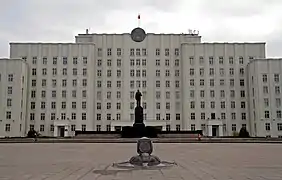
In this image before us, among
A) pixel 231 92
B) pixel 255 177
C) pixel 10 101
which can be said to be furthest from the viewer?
pixel 231 92

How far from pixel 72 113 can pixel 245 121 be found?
34.9 m

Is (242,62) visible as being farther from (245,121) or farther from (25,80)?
(25,80)

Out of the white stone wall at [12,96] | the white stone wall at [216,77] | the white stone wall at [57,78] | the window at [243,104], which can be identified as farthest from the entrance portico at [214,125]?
the white stone wall at [12,96]

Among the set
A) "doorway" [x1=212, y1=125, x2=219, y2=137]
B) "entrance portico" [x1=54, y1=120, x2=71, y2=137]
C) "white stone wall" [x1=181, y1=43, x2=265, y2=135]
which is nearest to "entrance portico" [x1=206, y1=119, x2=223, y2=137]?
"doorway" [x1=212, y1=125, x2=219, y2=137]

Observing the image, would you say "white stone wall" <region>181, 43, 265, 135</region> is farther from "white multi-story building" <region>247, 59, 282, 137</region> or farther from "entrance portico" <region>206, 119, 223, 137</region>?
"white multi-story building" <region>247, 59, 282, 137</region>

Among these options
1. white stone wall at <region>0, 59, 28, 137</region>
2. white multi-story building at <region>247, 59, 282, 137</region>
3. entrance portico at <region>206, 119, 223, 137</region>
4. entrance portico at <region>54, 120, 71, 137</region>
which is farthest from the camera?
entrance portico at <region>206, 119, 223, 137</region>

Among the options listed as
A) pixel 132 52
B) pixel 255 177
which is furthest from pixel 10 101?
pixel 255 177

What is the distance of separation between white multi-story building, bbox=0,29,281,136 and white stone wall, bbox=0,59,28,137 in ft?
11.1

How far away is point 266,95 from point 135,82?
26.1 metres

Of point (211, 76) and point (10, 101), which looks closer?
point (10, 101)

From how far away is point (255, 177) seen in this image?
33.1 ft

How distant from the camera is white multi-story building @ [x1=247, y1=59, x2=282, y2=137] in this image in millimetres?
71875

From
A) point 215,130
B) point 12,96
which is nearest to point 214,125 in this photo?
point 215,130

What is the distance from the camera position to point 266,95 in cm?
7331
